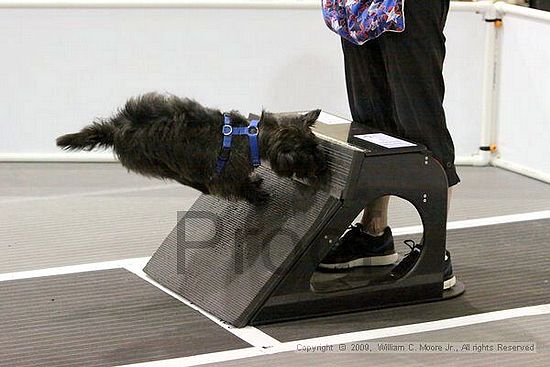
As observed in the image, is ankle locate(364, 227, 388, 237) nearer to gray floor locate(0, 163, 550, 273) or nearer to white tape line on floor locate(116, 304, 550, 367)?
white tape line on floor locate(116, 304, 550, 367)

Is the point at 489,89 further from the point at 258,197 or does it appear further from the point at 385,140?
the point at 258,197

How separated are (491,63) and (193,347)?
2.18 metres

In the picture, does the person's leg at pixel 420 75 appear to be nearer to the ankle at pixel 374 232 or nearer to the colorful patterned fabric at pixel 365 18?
the colorful patterned fabric at pixel 365 18

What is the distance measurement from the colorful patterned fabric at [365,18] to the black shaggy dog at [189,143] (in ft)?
0.96

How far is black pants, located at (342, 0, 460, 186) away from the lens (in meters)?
2.80

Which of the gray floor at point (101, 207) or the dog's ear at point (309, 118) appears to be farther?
the gray floor at point (101, 207)

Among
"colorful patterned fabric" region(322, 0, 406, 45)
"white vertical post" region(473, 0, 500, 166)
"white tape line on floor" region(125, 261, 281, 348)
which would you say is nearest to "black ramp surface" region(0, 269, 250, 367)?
"white tape line on floor" region(125, 261, 281, 348)

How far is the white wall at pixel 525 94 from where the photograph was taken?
4.14 meters

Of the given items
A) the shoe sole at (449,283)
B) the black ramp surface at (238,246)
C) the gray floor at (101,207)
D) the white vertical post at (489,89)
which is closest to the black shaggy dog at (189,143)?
the black ramp surface at (238,246)

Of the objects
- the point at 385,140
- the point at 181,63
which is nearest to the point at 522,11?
the point at 181,63

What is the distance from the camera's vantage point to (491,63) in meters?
4.35

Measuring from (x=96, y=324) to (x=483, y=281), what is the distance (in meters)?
1.11

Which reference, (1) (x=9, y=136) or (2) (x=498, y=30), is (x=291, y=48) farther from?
(1) (x=9, y=136)

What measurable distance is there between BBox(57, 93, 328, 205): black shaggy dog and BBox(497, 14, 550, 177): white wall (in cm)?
168
